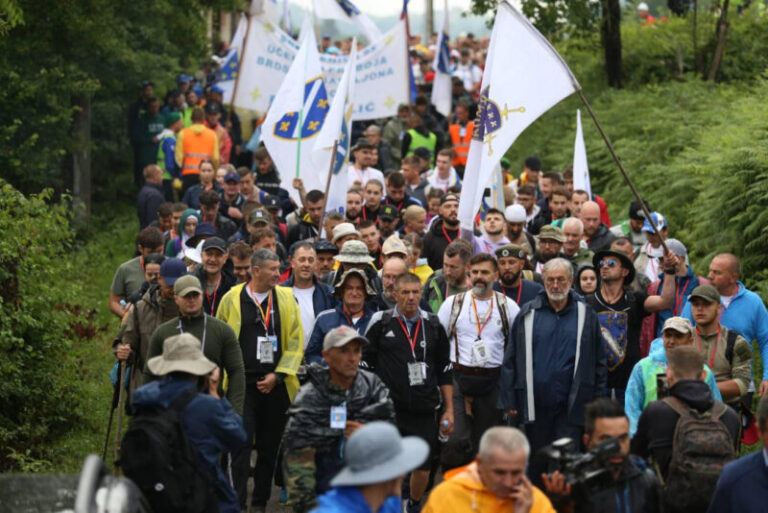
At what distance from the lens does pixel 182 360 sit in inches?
303

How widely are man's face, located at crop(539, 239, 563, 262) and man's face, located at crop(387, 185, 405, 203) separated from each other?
3794mm

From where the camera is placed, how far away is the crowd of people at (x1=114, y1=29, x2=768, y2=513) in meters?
6.73

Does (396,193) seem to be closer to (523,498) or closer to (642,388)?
(642,388)

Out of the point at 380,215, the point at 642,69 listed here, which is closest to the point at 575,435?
the point at 380,215

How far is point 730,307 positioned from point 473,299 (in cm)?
212

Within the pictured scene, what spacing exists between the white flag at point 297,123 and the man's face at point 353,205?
516 millimetres

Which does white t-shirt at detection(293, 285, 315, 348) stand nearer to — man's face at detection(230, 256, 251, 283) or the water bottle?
man's face at detection(230, 256, 251, 283)

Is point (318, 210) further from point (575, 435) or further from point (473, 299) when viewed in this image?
point (575, 435)

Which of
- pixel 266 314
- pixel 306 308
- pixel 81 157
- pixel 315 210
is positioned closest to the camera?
pixel 266 314

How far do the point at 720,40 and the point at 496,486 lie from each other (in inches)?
732

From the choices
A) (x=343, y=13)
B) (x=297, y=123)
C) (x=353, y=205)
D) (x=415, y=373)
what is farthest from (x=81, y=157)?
(x=415, y=373)

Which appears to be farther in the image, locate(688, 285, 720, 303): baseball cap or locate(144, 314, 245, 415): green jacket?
locate(688, 285, 720, 303): baseball cap

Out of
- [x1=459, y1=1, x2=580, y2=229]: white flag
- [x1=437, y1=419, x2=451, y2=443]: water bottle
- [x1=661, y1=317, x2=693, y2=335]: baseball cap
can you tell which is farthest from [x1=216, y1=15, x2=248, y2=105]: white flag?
[x1=661, y1=317, x2=693, y2=335]: baseball cap

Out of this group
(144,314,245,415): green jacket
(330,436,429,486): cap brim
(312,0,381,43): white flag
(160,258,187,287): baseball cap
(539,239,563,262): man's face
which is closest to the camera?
(330,436,429,486): cap brim
